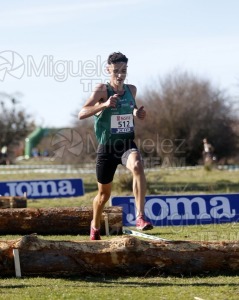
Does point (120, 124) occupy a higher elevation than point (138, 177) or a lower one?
higher

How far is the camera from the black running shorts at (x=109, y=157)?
884 centimetres

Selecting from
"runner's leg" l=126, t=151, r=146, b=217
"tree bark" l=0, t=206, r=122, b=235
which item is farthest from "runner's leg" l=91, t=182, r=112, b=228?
"tree bark" l=0, t=206, r=122, b=235

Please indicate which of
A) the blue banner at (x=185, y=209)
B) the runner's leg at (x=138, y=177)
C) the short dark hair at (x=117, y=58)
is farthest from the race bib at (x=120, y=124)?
the blue banner at (x=185, y=209)

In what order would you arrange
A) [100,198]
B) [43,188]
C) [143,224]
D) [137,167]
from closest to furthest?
[143,224] < [137,167] < [100,198] < [43,188]

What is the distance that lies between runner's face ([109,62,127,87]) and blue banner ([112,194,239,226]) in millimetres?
3975

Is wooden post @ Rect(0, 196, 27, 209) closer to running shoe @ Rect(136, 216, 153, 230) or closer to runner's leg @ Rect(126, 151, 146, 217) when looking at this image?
runner's leg @ Rect(126, 151, 146, 217)

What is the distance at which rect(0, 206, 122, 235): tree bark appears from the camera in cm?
1171

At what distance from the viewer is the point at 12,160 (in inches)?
2211

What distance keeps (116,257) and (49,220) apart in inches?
160

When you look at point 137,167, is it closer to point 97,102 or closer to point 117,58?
point 97,102

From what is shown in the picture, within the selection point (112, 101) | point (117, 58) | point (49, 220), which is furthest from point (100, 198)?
point (49, 220)

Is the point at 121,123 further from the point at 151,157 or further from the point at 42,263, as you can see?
the point at 151,157

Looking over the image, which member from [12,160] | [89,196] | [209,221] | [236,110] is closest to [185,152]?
[236,110]

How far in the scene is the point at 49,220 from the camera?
1177 centimetres
